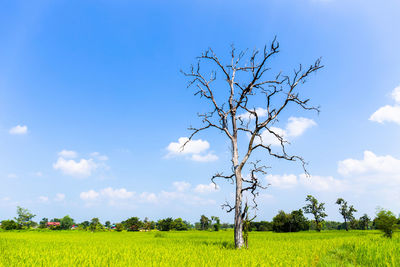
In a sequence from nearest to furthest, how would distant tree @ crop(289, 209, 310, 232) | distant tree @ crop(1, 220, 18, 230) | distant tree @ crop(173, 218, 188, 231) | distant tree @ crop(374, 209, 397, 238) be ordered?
distant tree @ crop(374, 209, 397, 238)
distant tree @ crop(1, 220, 18, 230)
distant tree @ crop(289, 209, 310, 232)
distant tree @ crop(173, 218, 188, 231)

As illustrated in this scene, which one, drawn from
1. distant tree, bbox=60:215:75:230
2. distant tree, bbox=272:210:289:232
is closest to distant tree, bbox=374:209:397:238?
distant tree, bbox=272:210:289:232

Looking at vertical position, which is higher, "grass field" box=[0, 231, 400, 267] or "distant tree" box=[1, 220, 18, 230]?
"grass field" box=[0, 231, 400, 267]

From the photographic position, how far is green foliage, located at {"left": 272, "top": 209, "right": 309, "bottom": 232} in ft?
188

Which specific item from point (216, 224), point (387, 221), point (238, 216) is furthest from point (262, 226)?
point (238, 216)

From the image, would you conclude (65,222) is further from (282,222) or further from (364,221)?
(364,221)

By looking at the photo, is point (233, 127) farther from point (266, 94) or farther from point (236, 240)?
point (236, 240)

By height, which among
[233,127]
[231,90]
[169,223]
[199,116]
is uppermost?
[231,90]

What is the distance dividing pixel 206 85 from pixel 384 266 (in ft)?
43.8

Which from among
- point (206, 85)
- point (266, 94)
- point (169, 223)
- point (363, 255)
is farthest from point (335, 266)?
point (169, 223)

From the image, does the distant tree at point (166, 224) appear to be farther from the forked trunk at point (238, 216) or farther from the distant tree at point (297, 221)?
the forked trunk at point (238, 216)

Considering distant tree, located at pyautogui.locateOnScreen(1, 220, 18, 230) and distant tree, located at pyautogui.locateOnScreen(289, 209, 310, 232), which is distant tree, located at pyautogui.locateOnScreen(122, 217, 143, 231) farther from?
distant tree, located at pyautogui.locateOnScreen(289, 209, 310, 232)

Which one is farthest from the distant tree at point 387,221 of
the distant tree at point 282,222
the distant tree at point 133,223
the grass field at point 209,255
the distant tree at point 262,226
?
the distant tree at point 133,223

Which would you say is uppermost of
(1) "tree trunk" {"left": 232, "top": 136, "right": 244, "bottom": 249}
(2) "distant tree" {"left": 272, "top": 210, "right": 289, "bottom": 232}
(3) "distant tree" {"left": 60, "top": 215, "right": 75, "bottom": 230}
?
(1) "tree trunk" {"left": 232, "top": 136, "right": 244, "bottom": 249}

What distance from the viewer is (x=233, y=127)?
14.7 m
